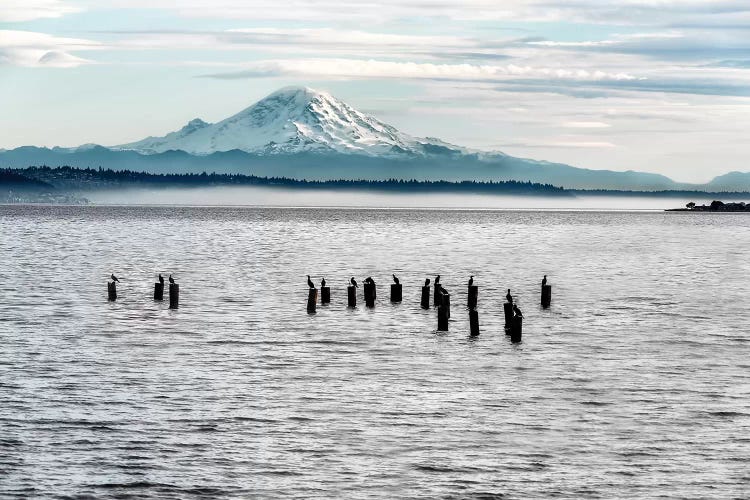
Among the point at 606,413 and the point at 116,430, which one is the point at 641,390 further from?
the point at 116,430

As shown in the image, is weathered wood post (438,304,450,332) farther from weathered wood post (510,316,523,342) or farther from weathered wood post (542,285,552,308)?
weathered wood post (542,285,552,308)

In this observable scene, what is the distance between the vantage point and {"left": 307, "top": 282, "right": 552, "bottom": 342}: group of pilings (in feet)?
145

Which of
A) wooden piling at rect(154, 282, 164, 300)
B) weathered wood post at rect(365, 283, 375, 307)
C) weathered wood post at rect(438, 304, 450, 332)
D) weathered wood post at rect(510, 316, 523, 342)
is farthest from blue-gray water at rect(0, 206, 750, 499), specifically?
wooden piling at rect(154, 282, 164, 300)

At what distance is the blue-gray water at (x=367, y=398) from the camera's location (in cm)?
2341

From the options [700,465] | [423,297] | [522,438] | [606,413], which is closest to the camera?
[700,465]

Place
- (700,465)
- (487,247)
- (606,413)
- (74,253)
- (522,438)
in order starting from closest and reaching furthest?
1. (700,465)
2. (522,438)
3. (606,413)
4. (74,253)
5. (487,247)

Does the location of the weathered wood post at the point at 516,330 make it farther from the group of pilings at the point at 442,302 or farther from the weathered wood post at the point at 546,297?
the weathered wood post at the point at 546,297

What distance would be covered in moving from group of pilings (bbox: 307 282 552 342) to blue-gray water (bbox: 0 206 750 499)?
2.17 feet

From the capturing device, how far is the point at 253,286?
71.5 meters

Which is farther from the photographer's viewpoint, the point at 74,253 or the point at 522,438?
the point at 74,253

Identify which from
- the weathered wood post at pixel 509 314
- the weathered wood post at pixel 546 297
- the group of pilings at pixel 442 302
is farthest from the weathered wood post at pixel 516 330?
the weathered wood post at pixel 546 297

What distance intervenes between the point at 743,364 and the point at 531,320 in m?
15.0

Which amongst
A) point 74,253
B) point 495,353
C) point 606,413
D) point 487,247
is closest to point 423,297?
point 495,353

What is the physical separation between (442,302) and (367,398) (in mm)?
15645
